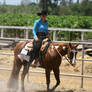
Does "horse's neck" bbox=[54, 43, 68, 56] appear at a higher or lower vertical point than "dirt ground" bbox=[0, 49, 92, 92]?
higher

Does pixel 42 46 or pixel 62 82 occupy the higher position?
pixel 42 46

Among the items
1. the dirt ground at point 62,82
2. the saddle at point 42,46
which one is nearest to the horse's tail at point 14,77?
the dirt ground at point 62,82

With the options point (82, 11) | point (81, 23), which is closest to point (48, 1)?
point (82, 11)

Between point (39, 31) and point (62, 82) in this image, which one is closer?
point (39, 31)

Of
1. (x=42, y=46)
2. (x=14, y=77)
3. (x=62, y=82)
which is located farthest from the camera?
(x=62, y=82)

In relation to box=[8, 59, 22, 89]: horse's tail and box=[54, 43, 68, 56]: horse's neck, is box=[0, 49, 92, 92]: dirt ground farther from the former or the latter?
box=[54, 43, 68, 56]: horse's neck

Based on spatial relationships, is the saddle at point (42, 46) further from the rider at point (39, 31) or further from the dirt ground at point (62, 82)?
the dirt ground at point (62, 82)

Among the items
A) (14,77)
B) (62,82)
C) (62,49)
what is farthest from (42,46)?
(62,82)

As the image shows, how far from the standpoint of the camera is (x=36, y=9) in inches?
3364

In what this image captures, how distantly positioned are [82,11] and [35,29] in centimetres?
7689

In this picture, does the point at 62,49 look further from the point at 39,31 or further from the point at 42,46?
the point at 39,31

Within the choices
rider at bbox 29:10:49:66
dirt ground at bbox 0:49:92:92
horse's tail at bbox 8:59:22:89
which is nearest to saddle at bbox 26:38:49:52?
rider at bbox 29:10:49:66

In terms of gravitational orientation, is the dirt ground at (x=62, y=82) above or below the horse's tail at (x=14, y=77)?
below

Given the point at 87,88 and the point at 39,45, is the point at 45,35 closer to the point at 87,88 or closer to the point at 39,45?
A: the point at 39,45
